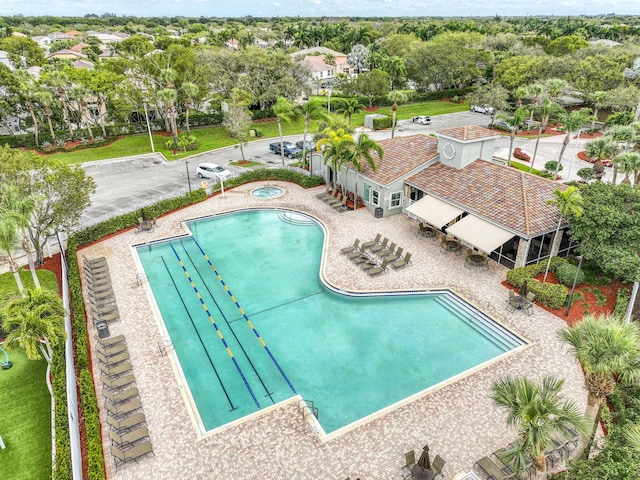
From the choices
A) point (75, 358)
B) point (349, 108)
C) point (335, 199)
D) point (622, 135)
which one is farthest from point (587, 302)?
point (349, 108)

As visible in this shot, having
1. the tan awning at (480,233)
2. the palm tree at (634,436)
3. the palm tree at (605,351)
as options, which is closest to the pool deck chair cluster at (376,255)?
the tan awning at (480,233)

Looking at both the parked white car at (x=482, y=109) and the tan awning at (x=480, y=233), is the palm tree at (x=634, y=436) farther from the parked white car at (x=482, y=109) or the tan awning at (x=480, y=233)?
the parked white car at (x=482, y=109)

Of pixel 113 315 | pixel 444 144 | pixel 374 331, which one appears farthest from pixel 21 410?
pixel 444 144

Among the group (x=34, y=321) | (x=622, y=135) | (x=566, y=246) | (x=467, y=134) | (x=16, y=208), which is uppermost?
(x=467, y=134)

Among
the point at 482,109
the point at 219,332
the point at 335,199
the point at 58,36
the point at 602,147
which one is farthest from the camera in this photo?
the point at 58,36

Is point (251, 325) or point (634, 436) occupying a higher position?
point (634, 436)

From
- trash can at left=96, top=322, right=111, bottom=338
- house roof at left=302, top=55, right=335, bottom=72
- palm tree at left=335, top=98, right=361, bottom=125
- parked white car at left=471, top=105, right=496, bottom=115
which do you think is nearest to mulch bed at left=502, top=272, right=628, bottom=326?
trash can at left=96, top=322, right=111, bottom=338

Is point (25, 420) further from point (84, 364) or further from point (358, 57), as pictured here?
point (358, 57)

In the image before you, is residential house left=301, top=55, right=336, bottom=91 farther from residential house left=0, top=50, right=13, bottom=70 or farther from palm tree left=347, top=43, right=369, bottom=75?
residential house left=0, top=50, right=13, bottom=70
